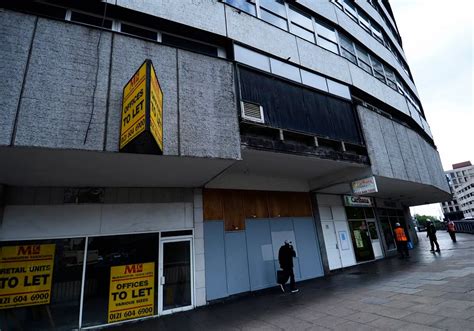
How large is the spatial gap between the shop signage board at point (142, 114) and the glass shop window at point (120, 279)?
3.59m

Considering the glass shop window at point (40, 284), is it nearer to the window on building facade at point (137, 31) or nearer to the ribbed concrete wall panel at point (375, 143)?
the window on building facade at point (137, 31)

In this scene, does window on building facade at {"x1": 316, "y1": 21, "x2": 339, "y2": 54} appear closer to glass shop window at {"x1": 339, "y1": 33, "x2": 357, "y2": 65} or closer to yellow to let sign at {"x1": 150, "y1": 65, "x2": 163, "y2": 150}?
glass shop window at {"x1": 339, "y1": 33, "x2": 357, "y2": 65}

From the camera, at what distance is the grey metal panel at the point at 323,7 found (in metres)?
12.1

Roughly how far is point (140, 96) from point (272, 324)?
5.72m

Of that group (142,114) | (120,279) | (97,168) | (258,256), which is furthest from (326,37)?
(120,279)

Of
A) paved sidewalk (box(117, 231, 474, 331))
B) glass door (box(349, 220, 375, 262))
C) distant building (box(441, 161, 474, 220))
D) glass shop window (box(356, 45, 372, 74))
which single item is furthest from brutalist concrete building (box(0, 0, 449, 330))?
distant building (box(441, 161, 474, 220))

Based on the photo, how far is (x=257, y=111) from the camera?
7949mm

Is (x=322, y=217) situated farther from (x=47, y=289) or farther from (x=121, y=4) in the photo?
(x=121, y=4)

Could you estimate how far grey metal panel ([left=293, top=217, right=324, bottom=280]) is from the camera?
10.9 metres

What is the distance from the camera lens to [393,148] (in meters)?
12.1

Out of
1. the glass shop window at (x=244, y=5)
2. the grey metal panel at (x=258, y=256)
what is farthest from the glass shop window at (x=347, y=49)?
the grey metal panel at (x=258, y=256)

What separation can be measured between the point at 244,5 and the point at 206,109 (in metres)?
5.75

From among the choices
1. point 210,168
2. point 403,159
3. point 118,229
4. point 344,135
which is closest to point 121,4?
point 210,168

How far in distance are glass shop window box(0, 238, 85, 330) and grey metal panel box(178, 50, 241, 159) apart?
4.43 metres
